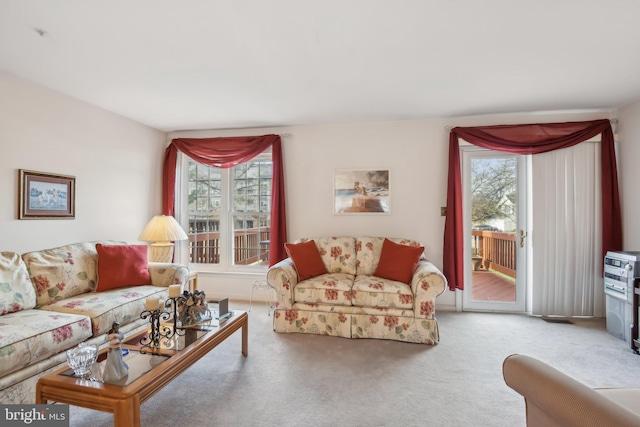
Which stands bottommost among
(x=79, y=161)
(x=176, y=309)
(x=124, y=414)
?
(x=124, y=414)

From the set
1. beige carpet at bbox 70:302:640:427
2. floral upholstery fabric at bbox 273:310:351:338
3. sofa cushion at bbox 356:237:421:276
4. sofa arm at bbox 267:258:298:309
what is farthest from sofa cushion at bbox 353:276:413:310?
sofa arm at bbox 267:258:298:309

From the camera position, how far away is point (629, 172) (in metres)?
3.39

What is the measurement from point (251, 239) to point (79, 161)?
86.3 inches

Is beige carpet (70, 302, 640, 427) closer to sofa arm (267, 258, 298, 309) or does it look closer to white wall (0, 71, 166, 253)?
sofa arm (267, 258, 298, 309)

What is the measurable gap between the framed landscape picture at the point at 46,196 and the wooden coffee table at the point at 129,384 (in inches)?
74.1

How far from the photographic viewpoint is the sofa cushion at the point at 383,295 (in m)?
2.98

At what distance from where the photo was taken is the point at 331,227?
4191 mm

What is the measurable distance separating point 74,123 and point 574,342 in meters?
5.45

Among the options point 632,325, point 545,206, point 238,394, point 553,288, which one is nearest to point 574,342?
point 632,325

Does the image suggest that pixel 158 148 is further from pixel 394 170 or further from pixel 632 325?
pixel 632 325

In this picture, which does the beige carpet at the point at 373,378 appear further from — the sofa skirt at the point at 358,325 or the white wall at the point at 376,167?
the white wall at the point at 376,167

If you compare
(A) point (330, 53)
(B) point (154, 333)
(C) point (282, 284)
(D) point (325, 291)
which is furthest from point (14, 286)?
(A) point (330, 53)

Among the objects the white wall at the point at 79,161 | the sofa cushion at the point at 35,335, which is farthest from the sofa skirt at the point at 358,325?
the white wall at the point at 79,161

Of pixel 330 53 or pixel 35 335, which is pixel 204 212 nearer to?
pixel 35 335
